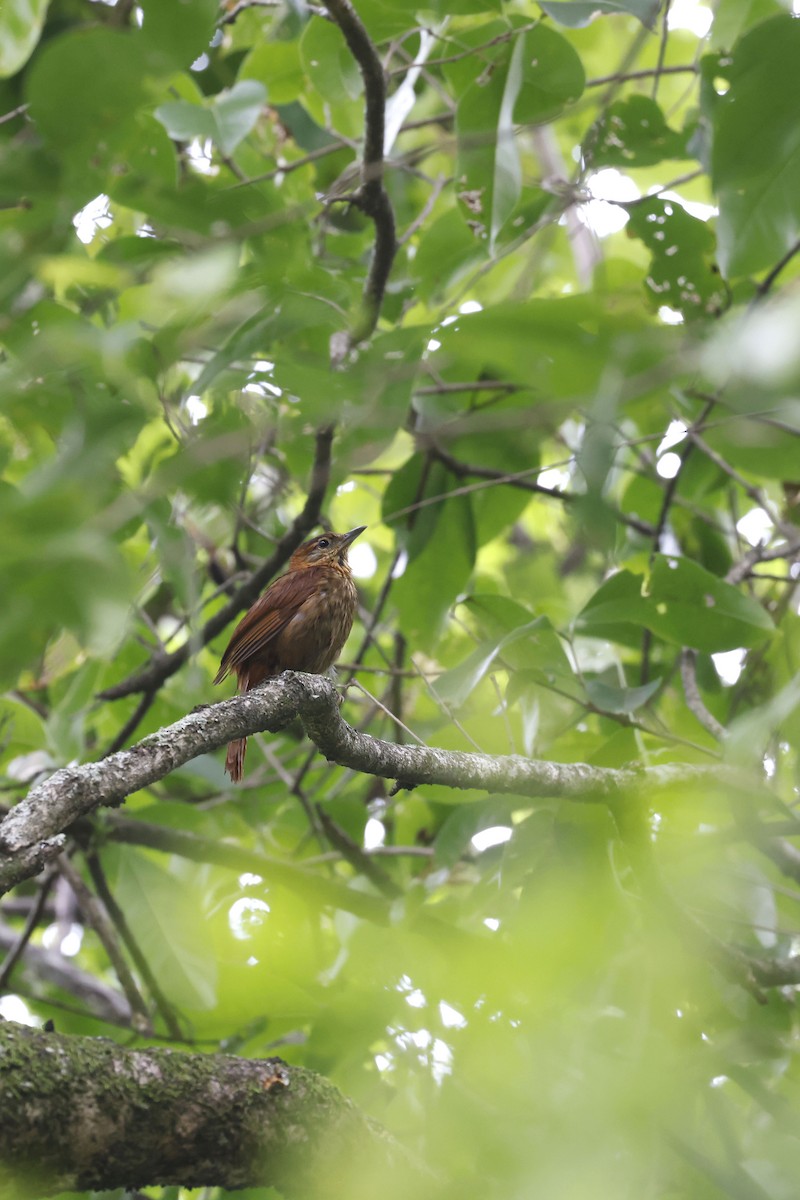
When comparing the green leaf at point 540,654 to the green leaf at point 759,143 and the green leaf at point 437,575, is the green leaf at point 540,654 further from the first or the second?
the green leaf at point 759,143

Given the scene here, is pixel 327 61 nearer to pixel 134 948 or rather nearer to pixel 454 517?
pixel 454 517

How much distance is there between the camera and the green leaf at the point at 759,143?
1.83 m

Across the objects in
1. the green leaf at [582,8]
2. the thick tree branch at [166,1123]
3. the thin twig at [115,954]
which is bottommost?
the thin twig at [115,954]

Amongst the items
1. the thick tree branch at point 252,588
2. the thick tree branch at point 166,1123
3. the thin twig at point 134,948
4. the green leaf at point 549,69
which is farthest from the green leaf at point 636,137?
the thin twig at point 134,948

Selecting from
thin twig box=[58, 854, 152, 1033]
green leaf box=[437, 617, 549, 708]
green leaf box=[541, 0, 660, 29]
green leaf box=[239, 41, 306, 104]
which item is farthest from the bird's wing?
green leaf box=[541, 0, 660, 29]

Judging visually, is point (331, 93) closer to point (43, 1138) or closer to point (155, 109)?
point (155, 109)

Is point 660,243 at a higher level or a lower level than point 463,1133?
higher

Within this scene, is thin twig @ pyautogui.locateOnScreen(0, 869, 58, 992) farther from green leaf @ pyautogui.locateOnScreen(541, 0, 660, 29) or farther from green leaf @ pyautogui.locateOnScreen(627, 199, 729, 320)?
green leaf @ pyautogui.locateOnScreen(541, 0, 660, 29)

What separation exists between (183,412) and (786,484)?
10.9 ft

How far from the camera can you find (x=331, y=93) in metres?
3.01

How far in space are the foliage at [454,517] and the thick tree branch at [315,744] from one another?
0.11 metres

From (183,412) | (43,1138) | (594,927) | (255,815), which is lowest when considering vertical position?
(255,815)

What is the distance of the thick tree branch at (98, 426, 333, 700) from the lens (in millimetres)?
3318

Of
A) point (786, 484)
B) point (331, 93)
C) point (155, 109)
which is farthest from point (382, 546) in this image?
point (155, 109)
